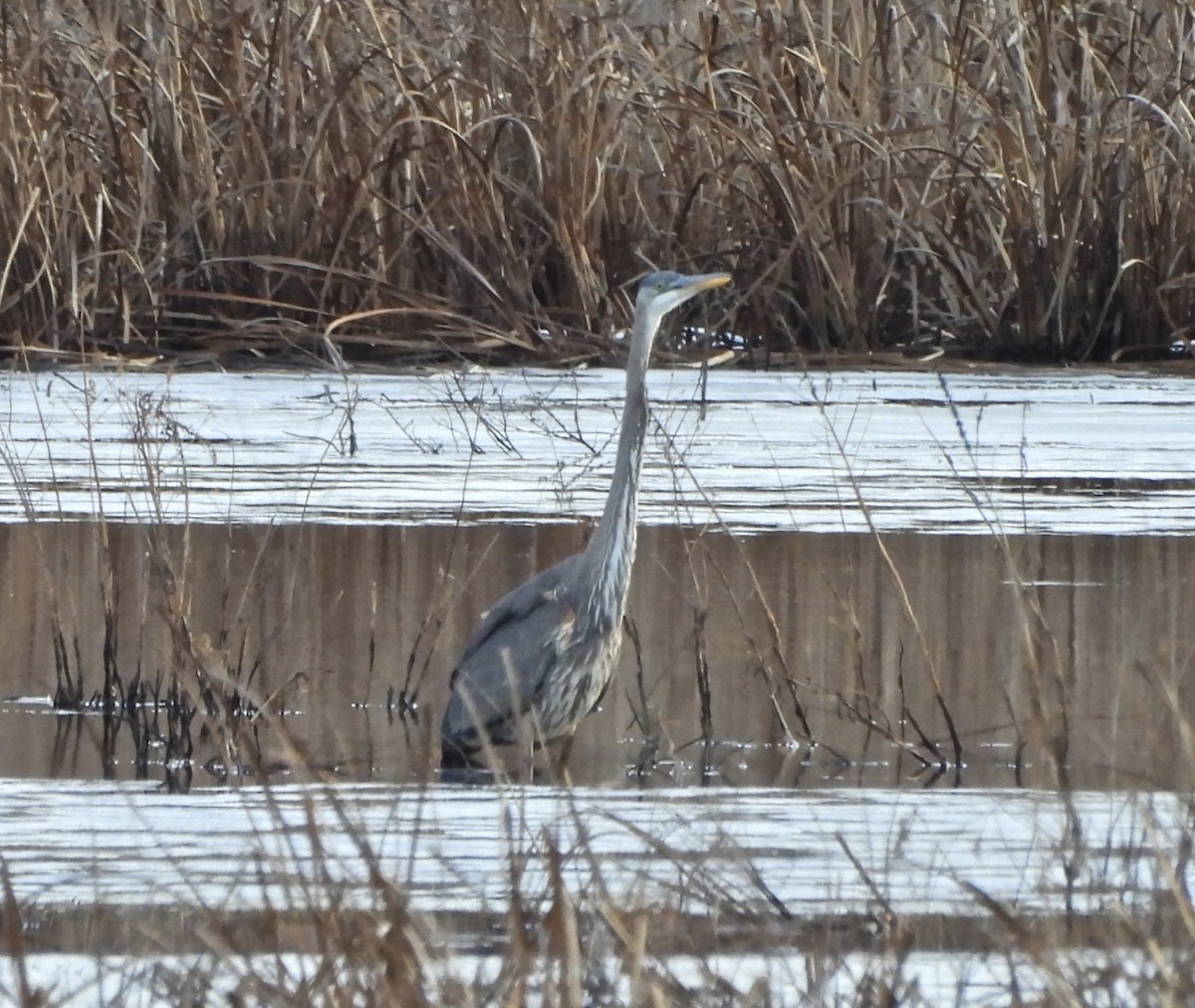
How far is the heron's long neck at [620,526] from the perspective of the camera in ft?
14.4

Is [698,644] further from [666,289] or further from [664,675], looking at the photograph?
[666,289]

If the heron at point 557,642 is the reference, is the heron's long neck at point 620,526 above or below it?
above

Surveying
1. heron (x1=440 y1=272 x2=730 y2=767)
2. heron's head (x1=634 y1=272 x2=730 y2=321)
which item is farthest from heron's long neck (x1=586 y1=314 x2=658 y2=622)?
heron's head (x1=634 y1=272 x2=730 y2=321)

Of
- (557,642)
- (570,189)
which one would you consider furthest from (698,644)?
(570,189)

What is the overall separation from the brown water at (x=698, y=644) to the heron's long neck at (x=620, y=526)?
0.30 feet

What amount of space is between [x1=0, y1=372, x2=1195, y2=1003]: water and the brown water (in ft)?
0.04

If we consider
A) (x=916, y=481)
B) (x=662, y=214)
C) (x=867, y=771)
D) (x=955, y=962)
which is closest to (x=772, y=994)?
(x=955, y=962)

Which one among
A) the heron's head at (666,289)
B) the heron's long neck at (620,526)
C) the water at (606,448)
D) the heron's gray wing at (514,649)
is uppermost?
the heron's head at (666,289)

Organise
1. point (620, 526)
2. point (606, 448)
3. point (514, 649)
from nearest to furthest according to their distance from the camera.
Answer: point (514, 649), point (620, 526), point (606, 448)

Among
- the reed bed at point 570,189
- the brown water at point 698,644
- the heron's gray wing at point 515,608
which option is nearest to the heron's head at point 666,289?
the brown water at point 698,644

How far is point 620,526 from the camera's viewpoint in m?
4.45

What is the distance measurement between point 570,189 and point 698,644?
4001mm

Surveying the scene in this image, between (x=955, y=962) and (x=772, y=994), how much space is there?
1.17 ft

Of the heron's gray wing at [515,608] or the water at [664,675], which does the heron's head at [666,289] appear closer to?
the water at [664,675]
